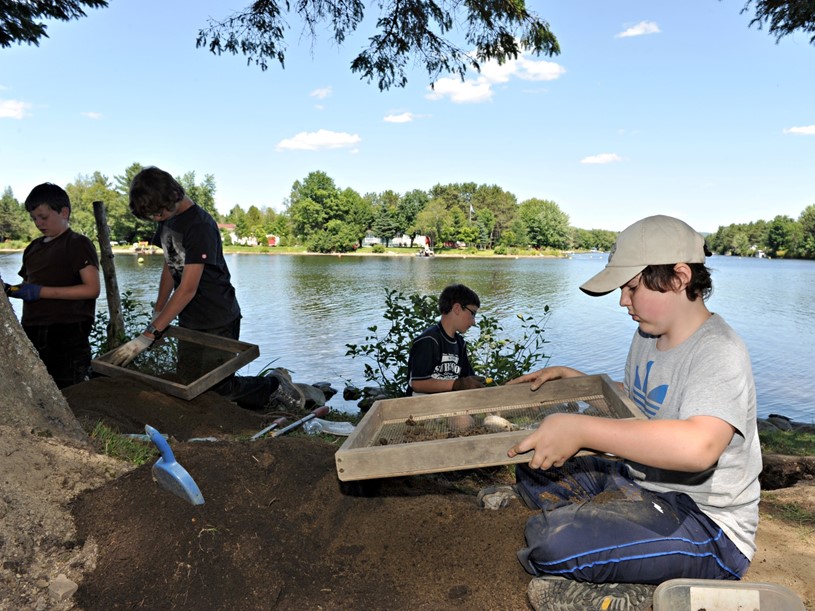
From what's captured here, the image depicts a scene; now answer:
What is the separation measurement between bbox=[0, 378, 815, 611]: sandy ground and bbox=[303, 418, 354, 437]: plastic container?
6.20 feet

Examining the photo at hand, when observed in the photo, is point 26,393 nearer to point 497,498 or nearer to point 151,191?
point 151,191

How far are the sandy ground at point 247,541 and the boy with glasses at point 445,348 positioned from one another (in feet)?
4.97

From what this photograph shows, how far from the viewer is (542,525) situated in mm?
2215

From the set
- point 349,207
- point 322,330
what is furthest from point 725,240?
point 322,330

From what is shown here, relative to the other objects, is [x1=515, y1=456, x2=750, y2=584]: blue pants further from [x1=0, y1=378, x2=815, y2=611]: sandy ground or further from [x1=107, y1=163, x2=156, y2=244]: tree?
[x1=107, y1=163, x2=156, y2=244]: tree

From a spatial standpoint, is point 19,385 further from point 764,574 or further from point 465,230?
point 465,230

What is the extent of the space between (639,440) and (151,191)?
4076 mm

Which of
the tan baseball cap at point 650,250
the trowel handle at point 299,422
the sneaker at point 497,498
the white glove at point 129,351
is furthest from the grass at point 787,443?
the white glove at point 129,351

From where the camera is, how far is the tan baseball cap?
216 centimetres

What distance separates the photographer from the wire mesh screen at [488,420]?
8.85 ft

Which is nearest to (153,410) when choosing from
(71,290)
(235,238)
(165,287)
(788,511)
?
(165,287)

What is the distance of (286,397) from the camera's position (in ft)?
21.3

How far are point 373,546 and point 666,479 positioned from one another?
49.2 inches

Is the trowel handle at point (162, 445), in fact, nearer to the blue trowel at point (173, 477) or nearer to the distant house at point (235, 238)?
the blue trowel at point (173, 477)
